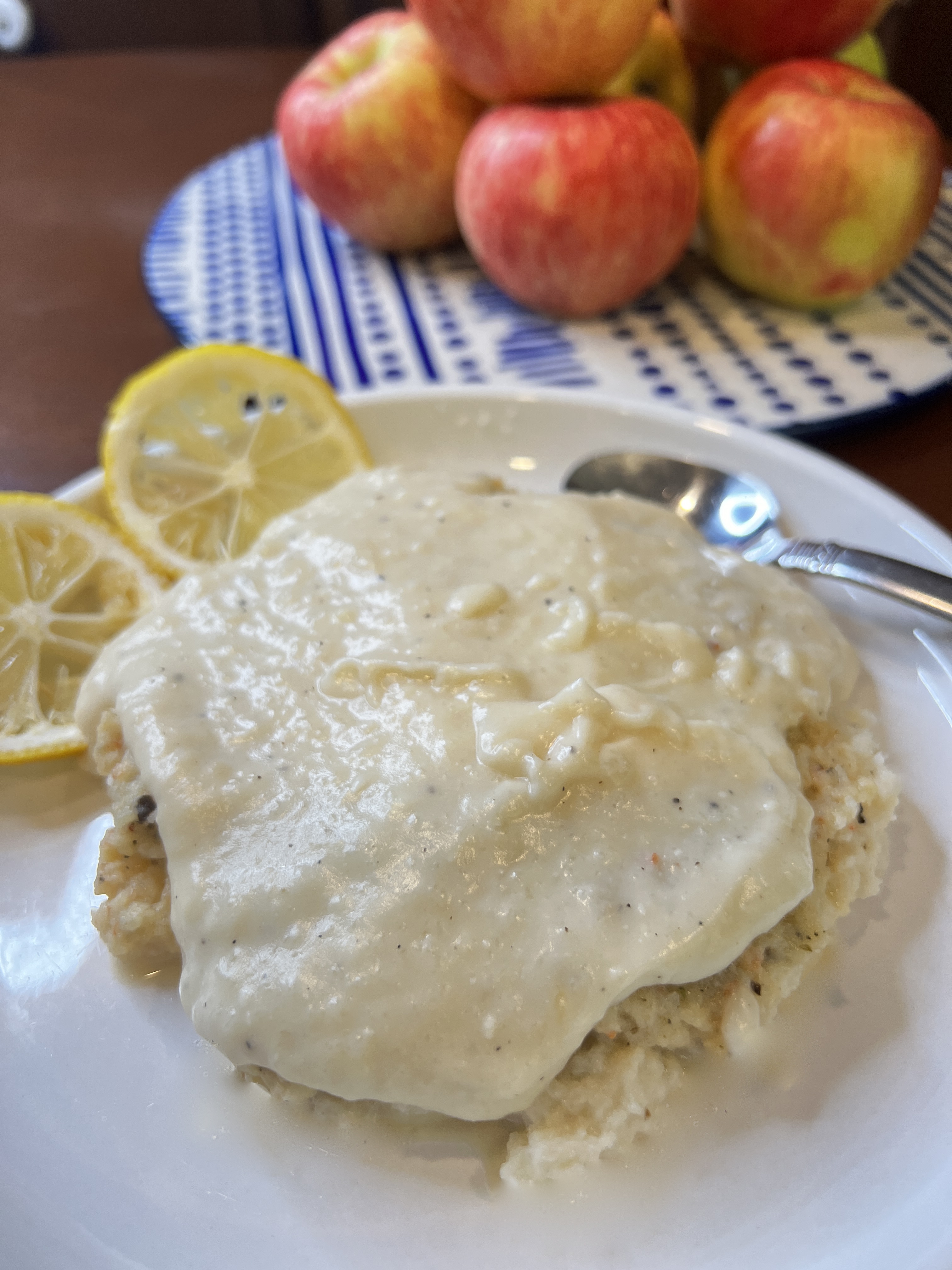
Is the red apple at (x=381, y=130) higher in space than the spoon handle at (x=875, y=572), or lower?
higher

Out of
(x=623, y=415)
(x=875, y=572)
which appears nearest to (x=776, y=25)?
(x=623, y=415)

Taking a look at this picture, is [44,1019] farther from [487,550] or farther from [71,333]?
[71,333]

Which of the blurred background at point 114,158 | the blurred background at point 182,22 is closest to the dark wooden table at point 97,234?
the blurred background at point 114,158

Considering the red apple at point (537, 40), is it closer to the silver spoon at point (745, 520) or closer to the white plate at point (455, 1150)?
the silver spoon at point (745, 520)

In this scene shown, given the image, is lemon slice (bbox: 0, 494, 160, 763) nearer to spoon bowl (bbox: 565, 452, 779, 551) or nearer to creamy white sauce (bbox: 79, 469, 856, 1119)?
creamy white sauce (bbox: 79, 469, 856, 1119)

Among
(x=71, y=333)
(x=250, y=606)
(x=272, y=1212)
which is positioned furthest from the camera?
(x=71, y=333)

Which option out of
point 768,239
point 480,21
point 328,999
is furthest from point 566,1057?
point 480,21
